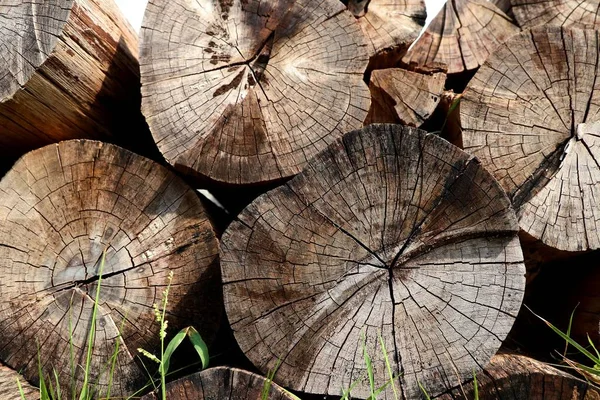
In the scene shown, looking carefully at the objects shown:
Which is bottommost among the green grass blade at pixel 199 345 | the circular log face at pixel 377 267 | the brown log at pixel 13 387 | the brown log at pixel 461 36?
the brown log at pixel 13 387

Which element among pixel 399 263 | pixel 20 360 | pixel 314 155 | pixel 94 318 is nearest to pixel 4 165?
pixel 20 360

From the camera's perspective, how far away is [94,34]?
2.31m

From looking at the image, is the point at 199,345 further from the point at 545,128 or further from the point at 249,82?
the point at 545,128

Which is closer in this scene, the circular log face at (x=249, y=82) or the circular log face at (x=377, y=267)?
the circular log face at (x=377, y=267)

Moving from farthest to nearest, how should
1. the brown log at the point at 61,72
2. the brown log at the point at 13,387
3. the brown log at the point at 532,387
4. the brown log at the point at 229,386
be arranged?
1. the brown log at the point at 61,72
2. the brown log at the point at 13,387
3. the brown log at the point at 532,387
4. the brown log at the point at 229,386

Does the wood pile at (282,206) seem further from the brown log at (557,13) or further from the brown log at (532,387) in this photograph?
the brown log at (557,13)

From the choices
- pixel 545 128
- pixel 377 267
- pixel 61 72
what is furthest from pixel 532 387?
pixel 61 72

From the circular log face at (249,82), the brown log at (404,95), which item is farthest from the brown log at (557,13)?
the circular log face at (249,82)

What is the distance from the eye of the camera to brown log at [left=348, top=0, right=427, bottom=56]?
2.63 metres

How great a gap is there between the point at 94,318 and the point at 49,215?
1.57 ft

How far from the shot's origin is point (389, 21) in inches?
106

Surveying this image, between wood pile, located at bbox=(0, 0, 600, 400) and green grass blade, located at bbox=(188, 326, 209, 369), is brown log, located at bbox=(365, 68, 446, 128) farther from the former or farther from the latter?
green grass blade, located at bbox=(188, 326, 209, 369)

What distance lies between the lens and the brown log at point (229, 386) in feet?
6.15

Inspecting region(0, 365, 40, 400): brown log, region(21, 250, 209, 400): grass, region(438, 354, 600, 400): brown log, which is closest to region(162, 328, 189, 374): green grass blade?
region(21, 250, 209, 400): grass
